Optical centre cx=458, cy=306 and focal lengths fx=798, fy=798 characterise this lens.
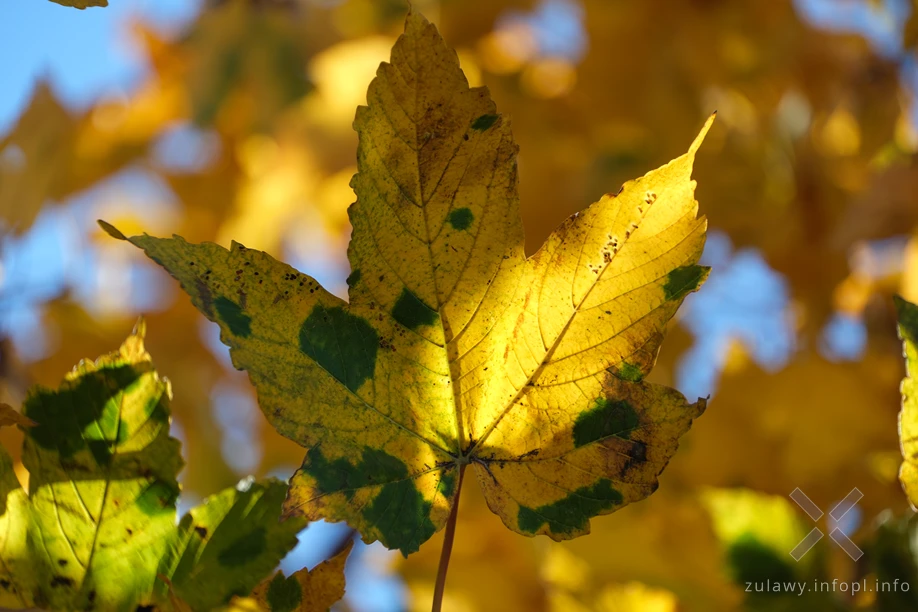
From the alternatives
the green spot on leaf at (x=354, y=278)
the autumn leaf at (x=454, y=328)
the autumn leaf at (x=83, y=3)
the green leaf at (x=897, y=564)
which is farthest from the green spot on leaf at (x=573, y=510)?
the green leaf at (x=897, y=564)

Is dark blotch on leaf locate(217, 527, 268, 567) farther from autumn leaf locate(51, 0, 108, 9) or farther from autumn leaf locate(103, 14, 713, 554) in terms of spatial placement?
autumn leaf locate(51, 0, 108, 9)

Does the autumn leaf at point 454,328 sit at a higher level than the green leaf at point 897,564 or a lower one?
Answer: lower

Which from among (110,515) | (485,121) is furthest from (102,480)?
(485,121)

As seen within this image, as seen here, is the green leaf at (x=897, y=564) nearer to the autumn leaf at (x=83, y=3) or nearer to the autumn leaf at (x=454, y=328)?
the autumn leaf at (x=454, y=328)

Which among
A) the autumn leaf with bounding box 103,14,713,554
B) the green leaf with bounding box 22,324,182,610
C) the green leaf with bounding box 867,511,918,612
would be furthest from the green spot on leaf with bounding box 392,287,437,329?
the green leaf with bounding box 867,511,918,612

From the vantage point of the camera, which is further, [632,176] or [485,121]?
[632,176]

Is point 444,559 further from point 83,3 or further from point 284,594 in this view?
point 83,3
